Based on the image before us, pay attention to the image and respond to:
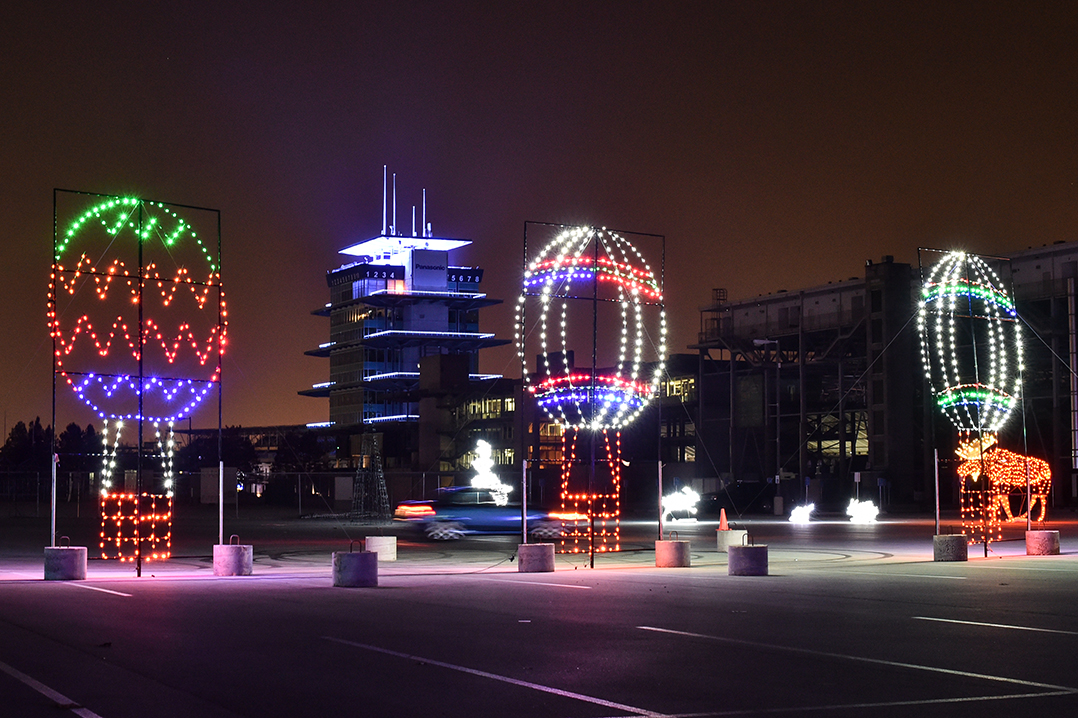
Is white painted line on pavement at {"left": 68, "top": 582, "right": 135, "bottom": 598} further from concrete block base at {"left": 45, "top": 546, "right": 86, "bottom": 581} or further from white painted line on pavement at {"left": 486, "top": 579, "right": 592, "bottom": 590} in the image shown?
white painted line on pavement at {"left": 486, "top": 579, "right": 592, "bottom": 590}

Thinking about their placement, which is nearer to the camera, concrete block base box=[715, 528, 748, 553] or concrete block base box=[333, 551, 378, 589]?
concrete block base box=[333, 551, 378, 589]

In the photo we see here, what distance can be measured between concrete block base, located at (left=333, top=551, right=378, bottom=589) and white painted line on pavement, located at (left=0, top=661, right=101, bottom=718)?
9.08 meters

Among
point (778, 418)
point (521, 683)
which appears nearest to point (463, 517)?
point (521, 683)

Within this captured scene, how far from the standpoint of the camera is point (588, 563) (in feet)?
87.8

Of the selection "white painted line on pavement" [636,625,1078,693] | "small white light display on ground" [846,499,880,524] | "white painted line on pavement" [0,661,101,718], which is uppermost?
"white painted line on pavement" [0,661,101,718]

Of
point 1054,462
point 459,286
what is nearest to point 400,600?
point 1054,462

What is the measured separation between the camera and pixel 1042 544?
28.3 m

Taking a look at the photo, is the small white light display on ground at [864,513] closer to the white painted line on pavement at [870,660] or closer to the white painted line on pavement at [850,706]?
the white painted line on pavement at [870,660]

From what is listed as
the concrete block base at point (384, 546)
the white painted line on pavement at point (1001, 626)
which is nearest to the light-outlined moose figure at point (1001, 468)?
the concrete block base at point (384, 546)

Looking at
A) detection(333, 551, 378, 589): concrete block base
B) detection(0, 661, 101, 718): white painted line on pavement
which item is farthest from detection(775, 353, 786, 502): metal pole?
detection(0, 661, 101, 718): white painted line on pavement

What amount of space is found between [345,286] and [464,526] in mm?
115378

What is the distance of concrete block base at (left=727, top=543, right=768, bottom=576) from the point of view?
72.7 ft

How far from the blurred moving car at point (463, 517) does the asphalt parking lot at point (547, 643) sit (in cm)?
1349

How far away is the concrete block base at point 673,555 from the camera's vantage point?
24562 mm
